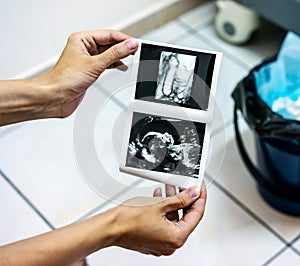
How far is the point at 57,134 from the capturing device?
1487 mm

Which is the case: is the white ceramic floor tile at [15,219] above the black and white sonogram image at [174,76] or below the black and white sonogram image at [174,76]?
below

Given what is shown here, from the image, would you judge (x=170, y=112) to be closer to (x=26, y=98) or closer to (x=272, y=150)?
(x=26, y=98)

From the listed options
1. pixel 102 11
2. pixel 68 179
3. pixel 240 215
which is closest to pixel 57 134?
pixel 68 179

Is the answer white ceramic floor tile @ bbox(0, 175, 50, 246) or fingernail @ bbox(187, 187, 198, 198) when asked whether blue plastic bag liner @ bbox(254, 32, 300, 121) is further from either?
white ceramic floor tile @ bbox(0, 175, 50, 246)

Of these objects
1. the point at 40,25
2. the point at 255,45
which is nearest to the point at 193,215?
the point at 40,25

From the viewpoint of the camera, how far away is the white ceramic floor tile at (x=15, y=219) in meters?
1.28

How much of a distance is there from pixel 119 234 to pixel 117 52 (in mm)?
294

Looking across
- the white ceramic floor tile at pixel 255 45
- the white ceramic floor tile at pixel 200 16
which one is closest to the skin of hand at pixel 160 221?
the white ceramic floor tile at pixel 255 45

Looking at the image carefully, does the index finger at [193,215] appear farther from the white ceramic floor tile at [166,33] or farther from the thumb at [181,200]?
the white ceramic floor tile at [166,33]

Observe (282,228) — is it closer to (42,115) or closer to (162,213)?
(162,213)

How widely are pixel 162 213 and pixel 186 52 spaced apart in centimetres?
26

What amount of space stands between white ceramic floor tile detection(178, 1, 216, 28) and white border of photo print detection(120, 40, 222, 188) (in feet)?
3.03

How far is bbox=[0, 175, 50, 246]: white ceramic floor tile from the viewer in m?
1.28

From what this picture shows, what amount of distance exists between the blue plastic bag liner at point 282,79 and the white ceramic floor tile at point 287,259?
32cm
